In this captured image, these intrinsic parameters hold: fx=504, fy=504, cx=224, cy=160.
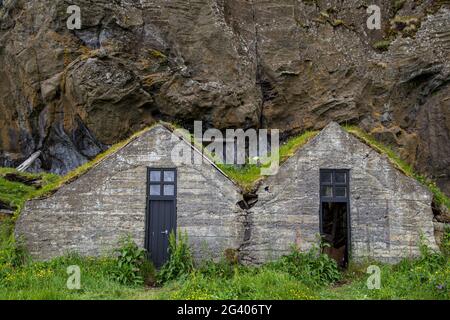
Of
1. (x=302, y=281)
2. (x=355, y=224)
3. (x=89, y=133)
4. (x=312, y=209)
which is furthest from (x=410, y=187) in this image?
(x=89, y=133)

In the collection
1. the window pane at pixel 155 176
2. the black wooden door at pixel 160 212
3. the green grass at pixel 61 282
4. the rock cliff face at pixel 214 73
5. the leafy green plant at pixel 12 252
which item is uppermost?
the rock cliff face at pixel 214 73

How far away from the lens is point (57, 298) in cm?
926

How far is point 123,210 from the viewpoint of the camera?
38.7 feet

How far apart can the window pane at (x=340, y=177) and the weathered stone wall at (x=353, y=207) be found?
6.9 inches

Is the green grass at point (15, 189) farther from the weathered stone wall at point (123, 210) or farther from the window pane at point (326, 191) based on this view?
the window pane at point (326, 191)

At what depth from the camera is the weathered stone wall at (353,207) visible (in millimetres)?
11820

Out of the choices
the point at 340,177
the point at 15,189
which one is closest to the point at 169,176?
the point at 340,177

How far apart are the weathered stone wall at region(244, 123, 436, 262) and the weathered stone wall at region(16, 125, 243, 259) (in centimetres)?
72

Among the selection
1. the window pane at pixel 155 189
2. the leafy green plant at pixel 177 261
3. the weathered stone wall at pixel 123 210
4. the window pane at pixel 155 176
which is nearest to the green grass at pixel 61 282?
the weathered stone wall at pixel 123 210

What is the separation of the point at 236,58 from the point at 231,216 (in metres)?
10.2

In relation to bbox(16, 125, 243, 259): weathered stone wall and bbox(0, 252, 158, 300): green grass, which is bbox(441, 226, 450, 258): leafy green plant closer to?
bbox(16, 125, 243, 259): weathered stone wall

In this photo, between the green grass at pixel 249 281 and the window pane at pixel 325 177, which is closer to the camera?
the green grass at pixel 249 281

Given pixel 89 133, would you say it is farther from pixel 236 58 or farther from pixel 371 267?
pixel 371 267

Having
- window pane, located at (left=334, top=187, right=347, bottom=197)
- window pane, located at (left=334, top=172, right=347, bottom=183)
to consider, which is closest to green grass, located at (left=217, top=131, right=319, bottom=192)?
window pane, located at (left=334, top=172, right=347, bottom=183)
